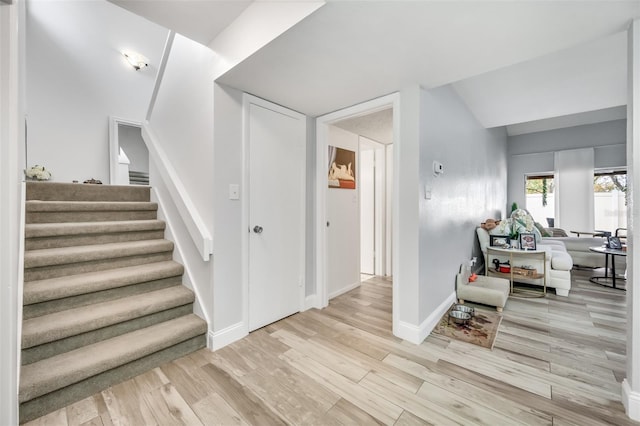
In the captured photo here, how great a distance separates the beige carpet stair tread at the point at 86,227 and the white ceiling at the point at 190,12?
5.64 ft

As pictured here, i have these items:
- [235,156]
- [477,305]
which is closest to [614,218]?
[477,305]

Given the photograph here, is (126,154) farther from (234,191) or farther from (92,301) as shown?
(234,191)

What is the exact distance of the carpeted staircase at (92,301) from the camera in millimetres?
1521

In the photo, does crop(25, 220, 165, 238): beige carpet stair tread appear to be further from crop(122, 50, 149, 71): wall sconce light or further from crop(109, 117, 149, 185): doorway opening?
crop(122, 50, 149, 71): wall sconce light

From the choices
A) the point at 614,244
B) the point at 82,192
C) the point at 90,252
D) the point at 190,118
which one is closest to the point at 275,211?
the point at 190,118

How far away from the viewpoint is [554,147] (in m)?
6.03

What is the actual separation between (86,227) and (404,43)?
9.38 ft

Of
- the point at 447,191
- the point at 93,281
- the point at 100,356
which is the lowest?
the point at 100,356

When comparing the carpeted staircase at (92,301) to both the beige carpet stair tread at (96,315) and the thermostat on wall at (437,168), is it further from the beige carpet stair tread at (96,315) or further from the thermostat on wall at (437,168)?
the thermostat on wall at (437,168)

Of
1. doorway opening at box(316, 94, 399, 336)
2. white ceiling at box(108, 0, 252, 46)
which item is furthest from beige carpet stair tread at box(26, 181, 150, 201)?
doorway opening at box(316, 94, 399, 336)

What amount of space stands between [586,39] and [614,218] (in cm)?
633

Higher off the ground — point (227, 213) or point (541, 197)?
point (541, 197)

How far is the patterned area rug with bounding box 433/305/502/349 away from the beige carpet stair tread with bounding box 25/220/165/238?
9.68ft

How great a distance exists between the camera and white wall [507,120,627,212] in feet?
17.7
